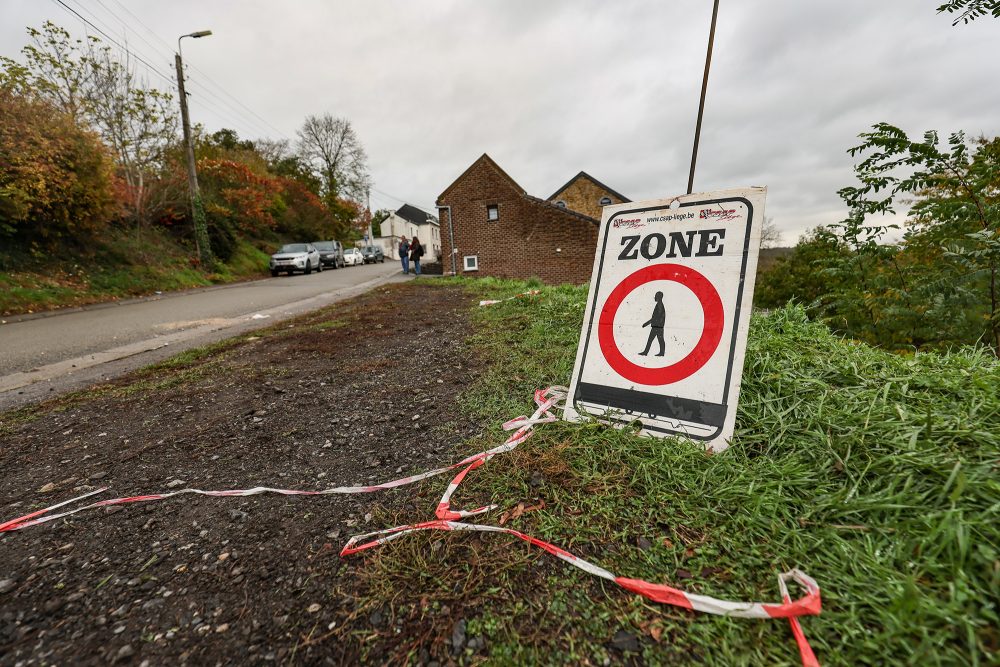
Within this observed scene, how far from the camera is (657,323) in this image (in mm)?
2156

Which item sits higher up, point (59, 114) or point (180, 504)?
point (59, 114)

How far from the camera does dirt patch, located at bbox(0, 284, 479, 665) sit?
119 centimetres

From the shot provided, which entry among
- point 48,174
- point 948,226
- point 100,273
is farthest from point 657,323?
point 100,273

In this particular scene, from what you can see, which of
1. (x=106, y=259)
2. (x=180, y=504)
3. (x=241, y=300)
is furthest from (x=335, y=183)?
(x=180, y=504)

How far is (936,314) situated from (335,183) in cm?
4372

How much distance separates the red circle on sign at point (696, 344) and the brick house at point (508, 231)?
47.7 ft

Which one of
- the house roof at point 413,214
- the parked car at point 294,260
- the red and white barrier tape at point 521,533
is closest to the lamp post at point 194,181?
the parked car at point 294,260

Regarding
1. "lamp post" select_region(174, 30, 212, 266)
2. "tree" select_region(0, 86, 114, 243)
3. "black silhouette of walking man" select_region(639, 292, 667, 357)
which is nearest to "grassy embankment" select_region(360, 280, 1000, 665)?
"black silhouette of walking man" select_region(639, 292, 667, 357)

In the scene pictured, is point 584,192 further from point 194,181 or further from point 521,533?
point 521,533

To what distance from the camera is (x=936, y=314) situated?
11.6 ft

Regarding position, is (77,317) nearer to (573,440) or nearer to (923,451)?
(573,440)

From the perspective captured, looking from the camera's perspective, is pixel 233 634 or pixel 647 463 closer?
pixel 233 634

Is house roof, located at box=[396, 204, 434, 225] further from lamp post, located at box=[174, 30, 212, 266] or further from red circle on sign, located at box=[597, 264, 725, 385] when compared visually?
red circle on sign, located at box=[597, 264, 725, 385]

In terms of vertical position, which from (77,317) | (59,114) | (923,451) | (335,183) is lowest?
(77,317)
